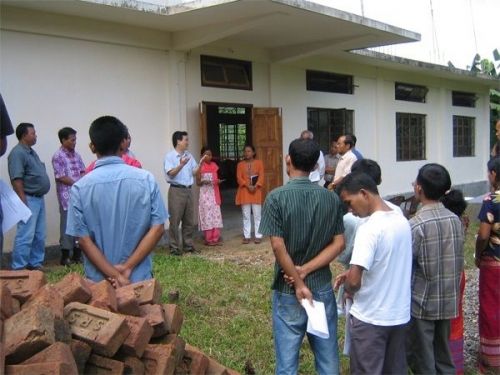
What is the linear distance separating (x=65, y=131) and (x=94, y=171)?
4.18 metres

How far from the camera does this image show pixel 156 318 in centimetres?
253

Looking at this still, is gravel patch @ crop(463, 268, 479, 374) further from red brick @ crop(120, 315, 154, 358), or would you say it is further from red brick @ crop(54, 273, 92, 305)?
red brick @ crop(54, 273, 92, 305)

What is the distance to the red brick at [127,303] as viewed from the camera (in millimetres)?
2475

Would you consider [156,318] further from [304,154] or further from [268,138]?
[268,138]

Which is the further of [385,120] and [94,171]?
[385,120]

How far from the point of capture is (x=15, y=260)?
616cm

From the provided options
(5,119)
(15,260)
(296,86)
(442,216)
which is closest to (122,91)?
(15,260)

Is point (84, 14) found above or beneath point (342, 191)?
above

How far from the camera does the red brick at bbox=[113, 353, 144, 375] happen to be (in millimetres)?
2311

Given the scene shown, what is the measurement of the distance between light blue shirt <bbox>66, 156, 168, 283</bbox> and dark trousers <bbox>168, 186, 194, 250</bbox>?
16.0 ft

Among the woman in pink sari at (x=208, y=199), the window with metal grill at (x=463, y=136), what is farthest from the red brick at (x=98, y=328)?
the window with metal grill at (x=463, y=136)

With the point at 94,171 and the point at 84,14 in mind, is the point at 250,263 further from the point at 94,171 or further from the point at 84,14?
the point at 94,171

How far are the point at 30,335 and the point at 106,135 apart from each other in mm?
1098

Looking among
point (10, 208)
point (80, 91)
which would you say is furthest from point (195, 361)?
point (80, 91)
